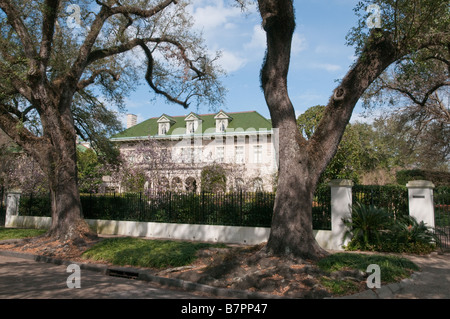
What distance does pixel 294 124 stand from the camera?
366 inches

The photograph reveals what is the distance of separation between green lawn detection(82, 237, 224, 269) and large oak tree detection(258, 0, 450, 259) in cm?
254

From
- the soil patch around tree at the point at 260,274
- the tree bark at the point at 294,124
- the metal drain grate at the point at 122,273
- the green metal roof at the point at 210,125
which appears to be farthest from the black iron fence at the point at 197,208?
the green metal roof at the point at 210,125

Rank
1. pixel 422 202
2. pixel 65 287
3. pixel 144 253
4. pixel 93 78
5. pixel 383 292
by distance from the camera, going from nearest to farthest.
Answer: pixel 383 292
pixel 65 287
pixel 144 253
pixel 422 202
pixel 93 78

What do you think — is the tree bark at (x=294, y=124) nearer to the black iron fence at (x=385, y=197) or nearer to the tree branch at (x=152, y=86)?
the black iron fence at (x=385, y=197)

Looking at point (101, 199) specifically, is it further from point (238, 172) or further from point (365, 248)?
point (365, 248)

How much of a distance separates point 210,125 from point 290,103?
2849 cm

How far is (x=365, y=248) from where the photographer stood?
1104 centimetres

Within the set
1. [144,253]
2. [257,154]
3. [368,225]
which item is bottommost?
[144,253]

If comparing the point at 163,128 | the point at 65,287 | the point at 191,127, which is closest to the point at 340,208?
the point at 65,287

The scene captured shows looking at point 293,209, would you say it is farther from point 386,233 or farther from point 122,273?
point 122,273

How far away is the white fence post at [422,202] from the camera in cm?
1129

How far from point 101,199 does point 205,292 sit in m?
12.4

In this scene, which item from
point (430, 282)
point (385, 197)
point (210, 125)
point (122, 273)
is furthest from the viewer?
point (210, 125)
